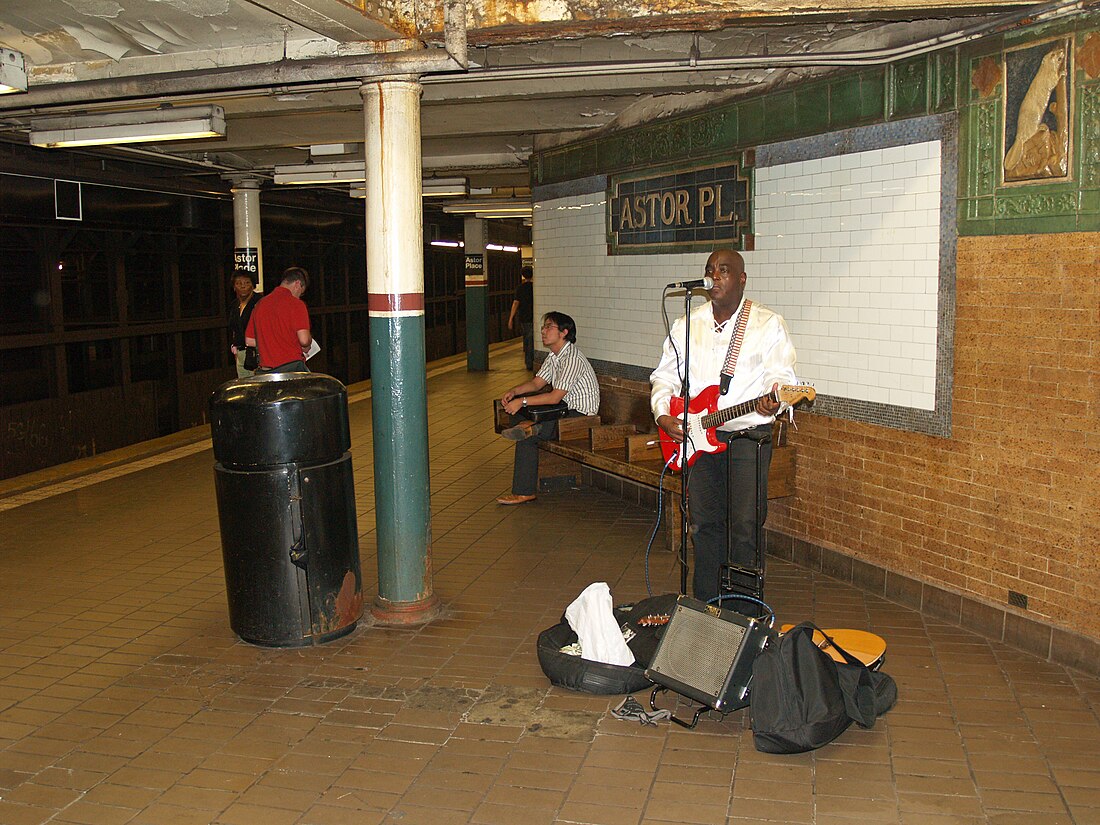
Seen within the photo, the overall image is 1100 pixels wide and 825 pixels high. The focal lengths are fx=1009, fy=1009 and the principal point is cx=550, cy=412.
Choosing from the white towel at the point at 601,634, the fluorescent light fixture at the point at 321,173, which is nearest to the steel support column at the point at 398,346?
the white towel at the point at 601,634

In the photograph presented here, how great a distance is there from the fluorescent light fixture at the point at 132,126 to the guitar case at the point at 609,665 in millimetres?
4522

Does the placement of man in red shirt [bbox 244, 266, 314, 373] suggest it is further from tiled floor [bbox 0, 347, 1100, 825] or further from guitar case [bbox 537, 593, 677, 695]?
guitar case [bbox 537, 593, 677, 695]

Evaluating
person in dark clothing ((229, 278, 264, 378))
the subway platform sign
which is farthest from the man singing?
person in dark clothing ((229, 278, 264, 378))

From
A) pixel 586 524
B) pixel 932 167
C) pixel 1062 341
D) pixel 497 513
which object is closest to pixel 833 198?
pixel 932 167

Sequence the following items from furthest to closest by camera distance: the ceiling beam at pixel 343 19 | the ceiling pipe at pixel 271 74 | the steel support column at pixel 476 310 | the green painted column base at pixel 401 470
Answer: the steel support column at pixel 476 310
the green painted column base at pixel 401 470
the ceiling pipe at pixel 271 74
the ceiling beam at pixel 343 19

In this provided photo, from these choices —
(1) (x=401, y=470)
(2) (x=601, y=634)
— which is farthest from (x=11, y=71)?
(2) (x=601, y=634)

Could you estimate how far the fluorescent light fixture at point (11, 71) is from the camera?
509cm

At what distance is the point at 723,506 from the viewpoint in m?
5.37

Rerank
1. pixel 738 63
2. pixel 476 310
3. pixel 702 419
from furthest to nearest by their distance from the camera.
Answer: pixel 476 310 < pixel 738 63 < pixel 702 419

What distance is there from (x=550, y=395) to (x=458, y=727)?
13.6 feet

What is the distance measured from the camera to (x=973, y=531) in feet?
17.3

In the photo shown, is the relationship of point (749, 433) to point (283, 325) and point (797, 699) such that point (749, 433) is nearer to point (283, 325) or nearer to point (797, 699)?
point (797, 699)

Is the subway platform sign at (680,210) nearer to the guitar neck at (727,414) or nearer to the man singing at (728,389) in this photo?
the man singing at (728,389)

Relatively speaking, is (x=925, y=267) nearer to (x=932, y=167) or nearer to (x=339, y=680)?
(x=932, y=167)
